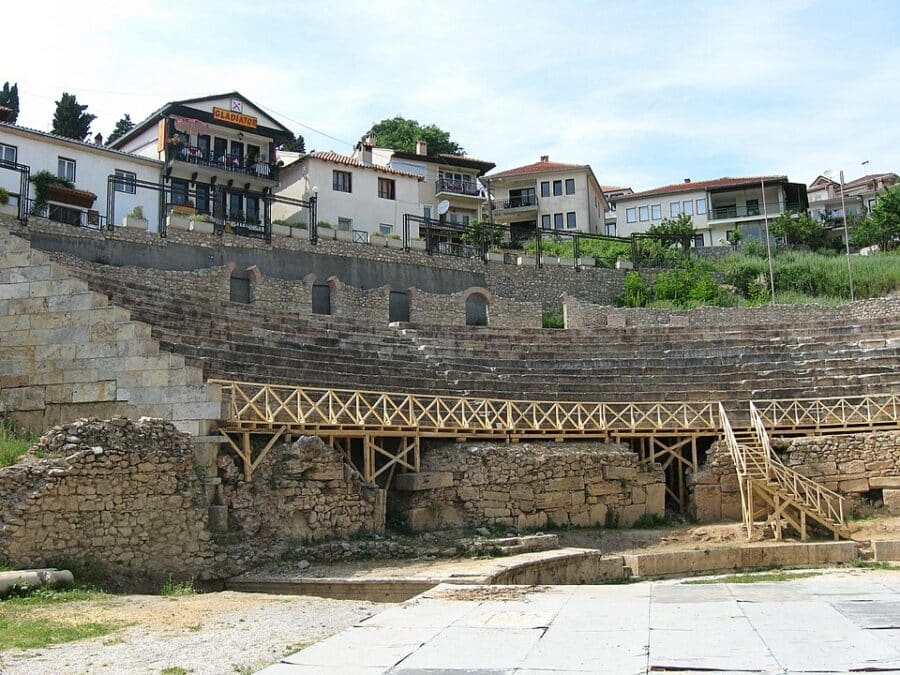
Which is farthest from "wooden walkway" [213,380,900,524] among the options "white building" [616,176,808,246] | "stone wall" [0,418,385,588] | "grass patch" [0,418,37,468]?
"white building" [616,176,808,246]

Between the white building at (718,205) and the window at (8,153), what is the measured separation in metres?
36.7

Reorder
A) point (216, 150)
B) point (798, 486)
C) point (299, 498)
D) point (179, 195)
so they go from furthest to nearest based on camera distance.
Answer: point (216, 150), point (179, 195), point (798, 486), point (299, 498)

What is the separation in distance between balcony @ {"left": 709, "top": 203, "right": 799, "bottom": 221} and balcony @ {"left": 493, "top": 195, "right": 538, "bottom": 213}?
469 inches

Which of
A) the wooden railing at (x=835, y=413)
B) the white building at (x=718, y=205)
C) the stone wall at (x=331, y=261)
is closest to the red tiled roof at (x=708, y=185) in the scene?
the white building at (x=718, y=205)

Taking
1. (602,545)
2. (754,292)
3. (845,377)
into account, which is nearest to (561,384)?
(602,545)

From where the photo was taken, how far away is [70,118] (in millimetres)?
51656

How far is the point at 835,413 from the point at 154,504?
1748cm

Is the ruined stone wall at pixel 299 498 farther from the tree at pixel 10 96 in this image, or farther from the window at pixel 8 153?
the tree at pixel 10 96

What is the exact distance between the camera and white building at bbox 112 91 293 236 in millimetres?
41469

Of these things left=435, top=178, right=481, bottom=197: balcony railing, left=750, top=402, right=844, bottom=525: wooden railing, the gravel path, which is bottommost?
the gravel path

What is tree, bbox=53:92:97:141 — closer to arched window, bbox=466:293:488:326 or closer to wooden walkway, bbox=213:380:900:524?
arched window, bbox=466:293:488:326

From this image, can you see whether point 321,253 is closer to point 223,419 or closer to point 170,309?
point 170,309

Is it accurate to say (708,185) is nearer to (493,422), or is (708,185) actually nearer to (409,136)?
(409,136)

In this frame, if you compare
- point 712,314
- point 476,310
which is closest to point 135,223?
point 476,310
